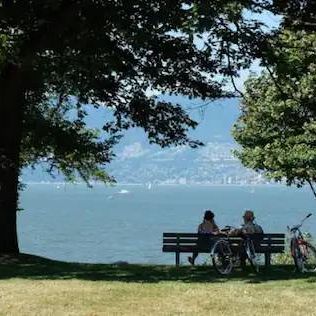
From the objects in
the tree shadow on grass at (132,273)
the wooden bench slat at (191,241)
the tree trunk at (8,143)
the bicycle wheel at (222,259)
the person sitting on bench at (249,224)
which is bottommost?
the tree shadow on grass at (132,273)

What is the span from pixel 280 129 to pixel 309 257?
512 inches

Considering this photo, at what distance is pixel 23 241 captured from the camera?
7250cm

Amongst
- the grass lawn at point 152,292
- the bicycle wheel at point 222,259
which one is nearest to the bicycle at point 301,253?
the grass lawn at point 152,292

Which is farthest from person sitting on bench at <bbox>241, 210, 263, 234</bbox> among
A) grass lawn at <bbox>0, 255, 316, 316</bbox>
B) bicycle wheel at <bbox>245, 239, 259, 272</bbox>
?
grass lawn at <bbox>0, 255, 316, 316</bbox>

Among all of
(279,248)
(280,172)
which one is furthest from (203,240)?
(280,172)

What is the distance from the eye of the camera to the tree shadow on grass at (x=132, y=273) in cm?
1341

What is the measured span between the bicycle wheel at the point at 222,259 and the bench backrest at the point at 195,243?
5.06ft

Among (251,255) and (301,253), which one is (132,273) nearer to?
(251,255)

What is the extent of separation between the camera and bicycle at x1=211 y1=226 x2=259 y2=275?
14570mm

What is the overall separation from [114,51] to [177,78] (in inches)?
101

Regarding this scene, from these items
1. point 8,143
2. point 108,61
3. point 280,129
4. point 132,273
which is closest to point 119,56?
point 108,61

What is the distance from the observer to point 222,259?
48.2ft

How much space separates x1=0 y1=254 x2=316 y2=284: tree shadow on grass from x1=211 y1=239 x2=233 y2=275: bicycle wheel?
18 centimetres

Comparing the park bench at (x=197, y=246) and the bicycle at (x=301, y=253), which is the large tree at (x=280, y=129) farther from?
the bicycle at (x=301, y=253)
